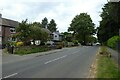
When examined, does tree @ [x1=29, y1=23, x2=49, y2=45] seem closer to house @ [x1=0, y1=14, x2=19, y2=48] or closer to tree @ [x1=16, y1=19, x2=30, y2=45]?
tree @ [x1=16, y1=19, x2=30, y2=45]

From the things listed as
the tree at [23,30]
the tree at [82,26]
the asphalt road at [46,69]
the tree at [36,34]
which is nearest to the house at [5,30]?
the tree at [36,34]

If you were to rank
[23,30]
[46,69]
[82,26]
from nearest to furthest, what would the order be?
[46,69]
[23,30]
[82,26]

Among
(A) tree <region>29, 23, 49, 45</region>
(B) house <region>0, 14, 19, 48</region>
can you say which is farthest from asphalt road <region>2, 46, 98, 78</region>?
(B) house <region>0, 14, 19, 48</region>

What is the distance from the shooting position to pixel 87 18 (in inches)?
5394

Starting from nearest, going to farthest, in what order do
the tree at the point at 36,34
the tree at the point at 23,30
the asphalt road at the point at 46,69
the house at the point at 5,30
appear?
1. the asphalt road at the point at 46,69
2. the tree at the point at 23,30
3. the tree at the point at 36,34
4. the house at the point at 5,30

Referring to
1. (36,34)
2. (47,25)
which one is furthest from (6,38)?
(47,25)

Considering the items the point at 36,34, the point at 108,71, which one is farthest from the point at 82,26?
the point at 108,71

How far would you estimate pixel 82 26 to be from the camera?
130125 mm

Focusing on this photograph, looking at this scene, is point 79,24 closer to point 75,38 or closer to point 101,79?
point 75,38

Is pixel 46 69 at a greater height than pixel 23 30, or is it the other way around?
pixel 23 30

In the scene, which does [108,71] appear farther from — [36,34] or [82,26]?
[82,26]

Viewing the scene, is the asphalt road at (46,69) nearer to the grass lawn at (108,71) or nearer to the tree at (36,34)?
the grass lawn at (108,71)

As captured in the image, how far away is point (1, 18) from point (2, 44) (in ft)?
38.1

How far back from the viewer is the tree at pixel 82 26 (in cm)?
13050
